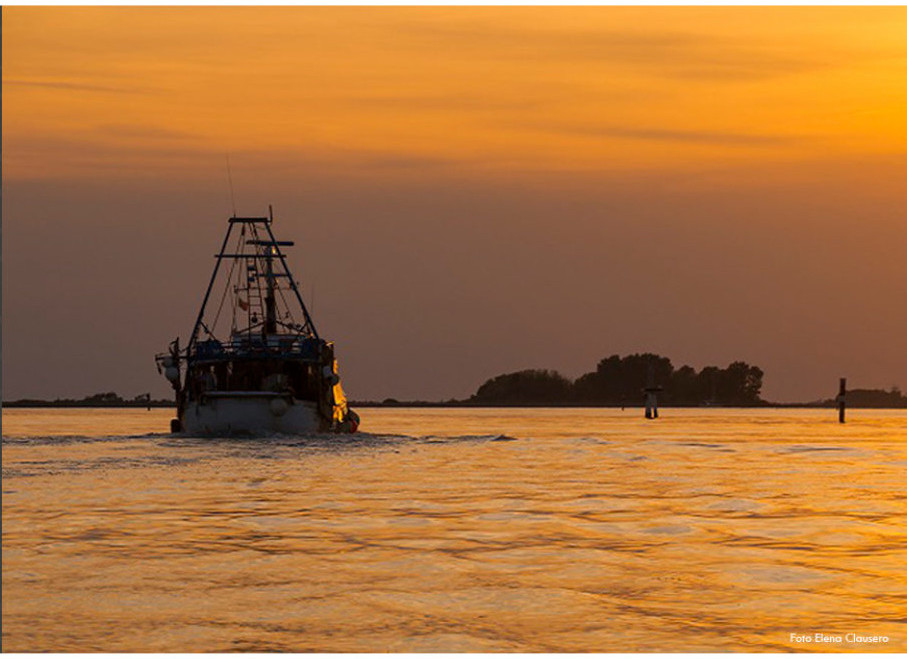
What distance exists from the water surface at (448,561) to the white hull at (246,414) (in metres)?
33.3

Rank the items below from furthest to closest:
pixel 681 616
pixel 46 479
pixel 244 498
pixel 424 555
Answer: pixel 46 479 < pixel 244 498 < pixel 424 555 < pixel 681 616

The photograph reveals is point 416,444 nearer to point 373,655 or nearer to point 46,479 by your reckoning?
point 46,479

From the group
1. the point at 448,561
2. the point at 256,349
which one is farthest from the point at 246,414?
the point at 448,561

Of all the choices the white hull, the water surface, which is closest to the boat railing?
the white hull

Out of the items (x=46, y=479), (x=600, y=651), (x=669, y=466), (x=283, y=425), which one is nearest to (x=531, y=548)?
(x=600, y=651)

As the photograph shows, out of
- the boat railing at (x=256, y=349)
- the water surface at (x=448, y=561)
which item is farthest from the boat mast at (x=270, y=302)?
the water surface at (x=448, y=561)

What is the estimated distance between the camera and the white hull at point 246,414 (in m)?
89.6

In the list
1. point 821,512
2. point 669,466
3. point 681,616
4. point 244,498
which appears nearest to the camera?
point 681,616

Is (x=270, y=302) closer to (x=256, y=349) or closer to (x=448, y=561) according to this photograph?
(x=256, y=349)

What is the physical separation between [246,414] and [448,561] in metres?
63.0

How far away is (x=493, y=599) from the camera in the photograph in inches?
923

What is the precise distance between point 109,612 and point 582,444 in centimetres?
7262

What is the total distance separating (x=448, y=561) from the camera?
2806 cm

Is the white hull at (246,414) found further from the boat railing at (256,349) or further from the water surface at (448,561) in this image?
the water surface at (448,561)
